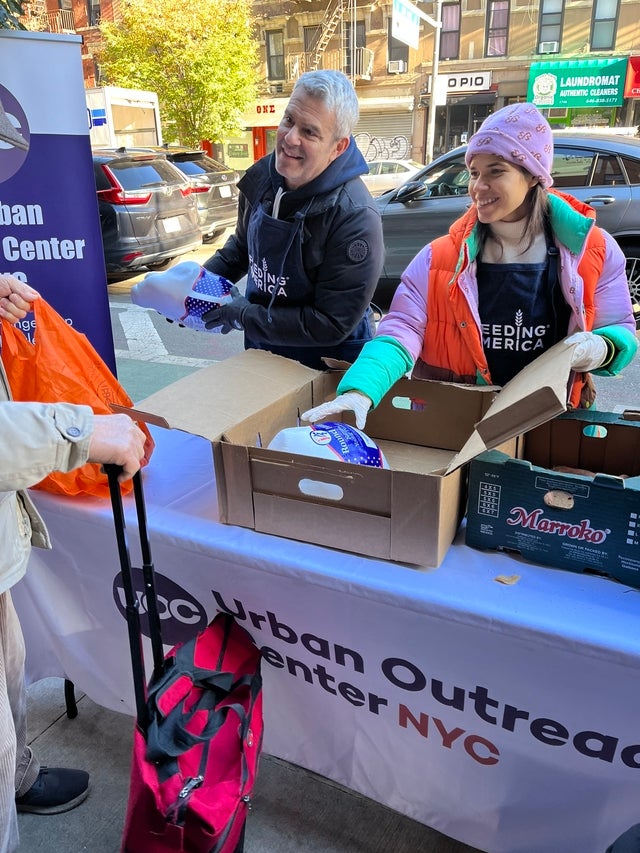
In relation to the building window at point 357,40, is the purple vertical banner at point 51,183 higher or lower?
lower

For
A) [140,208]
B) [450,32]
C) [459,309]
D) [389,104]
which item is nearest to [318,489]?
[459,309]

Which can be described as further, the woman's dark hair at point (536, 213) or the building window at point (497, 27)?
the building window at point (497, 27)

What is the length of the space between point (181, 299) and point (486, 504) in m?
1.25

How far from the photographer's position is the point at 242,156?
1067 inches

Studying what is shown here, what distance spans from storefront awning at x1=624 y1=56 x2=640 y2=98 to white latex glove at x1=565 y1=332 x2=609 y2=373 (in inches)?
914

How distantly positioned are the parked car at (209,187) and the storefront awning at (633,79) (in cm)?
1592

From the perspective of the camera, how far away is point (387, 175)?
45.7ft

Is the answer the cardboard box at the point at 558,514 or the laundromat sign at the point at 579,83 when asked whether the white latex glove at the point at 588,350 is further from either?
the laundromat sign at the point at 579,83

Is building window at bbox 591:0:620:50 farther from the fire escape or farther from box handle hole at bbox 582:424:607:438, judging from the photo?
box handle hole at bbox 582:424:607:438

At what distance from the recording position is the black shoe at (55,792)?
1.81m

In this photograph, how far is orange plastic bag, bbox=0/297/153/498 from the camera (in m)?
1.64

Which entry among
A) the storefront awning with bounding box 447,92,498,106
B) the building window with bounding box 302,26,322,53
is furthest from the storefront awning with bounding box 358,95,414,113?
the building window with bounding box 302,26,322,53

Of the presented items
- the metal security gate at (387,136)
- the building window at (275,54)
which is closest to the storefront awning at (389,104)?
the metal security gate at (387,136)

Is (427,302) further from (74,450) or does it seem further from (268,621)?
(74,450)
